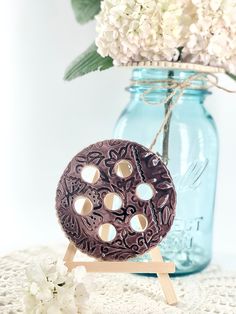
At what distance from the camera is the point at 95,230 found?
0.84 m

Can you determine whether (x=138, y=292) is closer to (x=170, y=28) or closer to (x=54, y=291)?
(x=54, y=291)

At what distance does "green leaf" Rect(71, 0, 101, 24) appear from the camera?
45.5 inches

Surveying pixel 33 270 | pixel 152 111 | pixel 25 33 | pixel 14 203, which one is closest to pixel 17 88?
pixel 25 33

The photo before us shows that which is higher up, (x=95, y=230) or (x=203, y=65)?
(x=203, y=65)

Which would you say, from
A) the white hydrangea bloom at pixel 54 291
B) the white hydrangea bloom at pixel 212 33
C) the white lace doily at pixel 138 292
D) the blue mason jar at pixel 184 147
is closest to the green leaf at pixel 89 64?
the blue mason jar at pixel 184 147

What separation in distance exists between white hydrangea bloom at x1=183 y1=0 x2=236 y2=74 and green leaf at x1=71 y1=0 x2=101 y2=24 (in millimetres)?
288

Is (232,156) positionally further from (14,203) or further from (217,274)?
(14,203)

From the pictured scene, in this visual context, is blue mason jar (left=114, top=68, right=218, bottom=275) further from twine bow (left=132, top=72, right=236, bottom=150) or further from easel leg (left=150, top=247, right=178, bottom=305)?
easel leg (left=150, top=247, right=178, bottom=305)

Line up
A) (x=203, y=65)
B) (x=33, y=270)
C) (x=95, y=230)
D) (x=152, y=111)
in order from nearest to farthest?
(x=33, y=270) < (x=95, y=230) < (x=203, y=65) < (x=152, y=111)

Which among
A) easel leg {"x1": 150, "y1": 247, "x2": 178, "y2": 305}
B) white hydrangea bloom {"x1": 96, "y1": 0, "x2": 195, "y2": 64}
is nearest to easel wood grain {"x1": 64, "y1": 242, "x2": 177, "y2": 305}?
easel leg {"x1": 150, "y1": 247, "x2": 178, "y2": 305}

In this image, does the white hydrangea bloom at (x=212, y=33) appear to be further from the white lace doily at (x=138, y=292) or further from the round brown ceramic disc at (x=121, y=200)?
the white lace doily at (x=138, y=292)

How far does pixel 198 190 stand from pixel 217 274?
0.14 metres

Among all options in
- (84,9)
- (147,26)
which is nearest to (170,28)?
(147,26)

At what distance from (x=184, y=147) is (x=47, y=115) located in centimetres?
38
